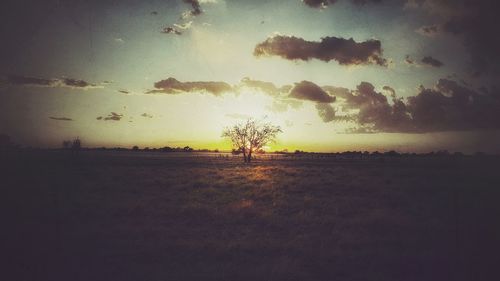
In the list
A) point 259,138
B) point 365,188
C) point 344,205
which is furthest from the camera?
point 259,138

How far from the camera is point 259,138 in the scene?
80750 millimetres

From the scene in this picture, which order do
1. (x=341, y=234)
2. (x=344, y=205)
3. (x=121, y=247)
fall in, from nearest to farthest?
1. (x=121, y=247)
2. (x=341, y=234)
3. (x=344, y=205)

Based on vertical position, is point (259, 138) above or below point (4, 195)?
above

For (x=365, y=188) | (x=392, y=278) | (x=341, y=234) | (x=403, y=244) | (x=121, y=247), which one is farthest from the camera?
(x=365, y=188)

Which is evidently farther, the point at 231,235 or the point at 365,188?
the point at 365,188

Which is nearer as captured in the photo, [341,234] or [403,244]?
[403,244]

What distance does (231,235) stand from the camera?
12617 millimetres

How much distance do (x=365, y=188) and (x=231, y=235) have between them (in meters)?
16.6

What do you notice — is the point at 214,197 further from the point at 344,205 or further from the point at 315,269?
the point at 315,269

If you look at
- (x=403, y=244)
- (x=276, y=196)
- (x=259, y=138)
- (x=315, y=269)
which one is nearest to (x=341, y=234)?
(x=403, y=244)

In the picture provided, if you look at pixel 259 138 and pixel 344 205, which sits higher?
pixel 259 138

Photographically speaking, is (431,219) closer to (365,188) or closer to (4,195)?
(365,188)

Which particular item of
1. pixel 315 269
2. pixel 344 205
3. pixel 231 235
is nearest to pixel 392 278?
pixel 315 269

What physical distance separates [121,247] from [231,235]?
389 centimetres
